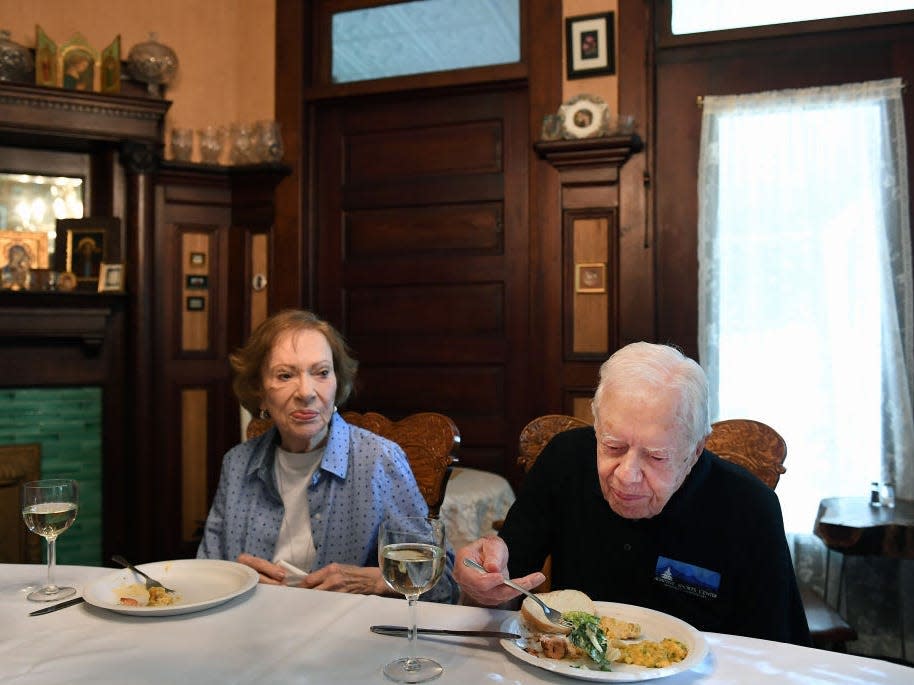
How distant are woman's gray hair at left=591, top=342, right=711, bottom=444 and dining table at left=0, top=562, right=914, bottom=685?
14.7 inches

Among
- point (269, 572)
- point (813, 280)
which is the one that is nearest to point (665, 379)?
point (269, 572)

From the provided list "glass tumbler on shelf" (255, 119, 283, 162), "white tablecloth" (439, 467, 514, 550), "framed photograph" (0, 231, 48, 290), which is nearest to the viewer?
"white tablecloth" (439, 467, 514, 550)

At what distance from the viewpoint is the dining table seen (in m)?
1.10

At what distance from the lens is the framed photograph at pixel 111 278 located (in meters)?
4.34

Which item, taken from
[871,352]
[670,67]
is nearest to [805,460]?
[871,352]

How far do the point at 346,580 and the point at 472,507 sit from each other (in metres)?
1.68

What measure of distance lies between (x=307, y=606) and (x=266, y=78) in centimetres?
395

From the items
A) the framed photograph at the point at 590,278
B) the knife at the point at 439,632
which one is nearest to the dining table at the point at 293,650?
the knife at the point at 439,632

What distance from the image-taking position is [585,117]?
3.91 meters

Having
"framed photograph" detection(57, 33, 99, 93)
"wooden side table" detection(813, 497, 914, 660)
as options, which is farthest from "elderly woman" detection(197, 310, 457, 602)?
"framed photograph" detection(57, 33, 99, 93)

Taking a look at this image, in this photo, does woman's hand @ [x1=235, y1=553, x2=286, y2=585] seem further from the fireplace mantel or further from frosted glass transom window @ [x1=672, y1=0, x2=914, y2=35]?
frosted glass transom window @ [x1=672, y1=0, x2=914, y2=35]

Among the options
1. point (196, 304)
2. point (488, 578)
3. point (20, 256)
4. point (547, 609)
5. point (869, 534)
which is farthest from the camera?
point (196, 304)

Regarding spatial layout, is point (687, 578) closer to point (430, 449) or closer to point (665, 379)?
point (665, 379)

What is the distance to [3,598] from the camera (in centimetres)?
142
